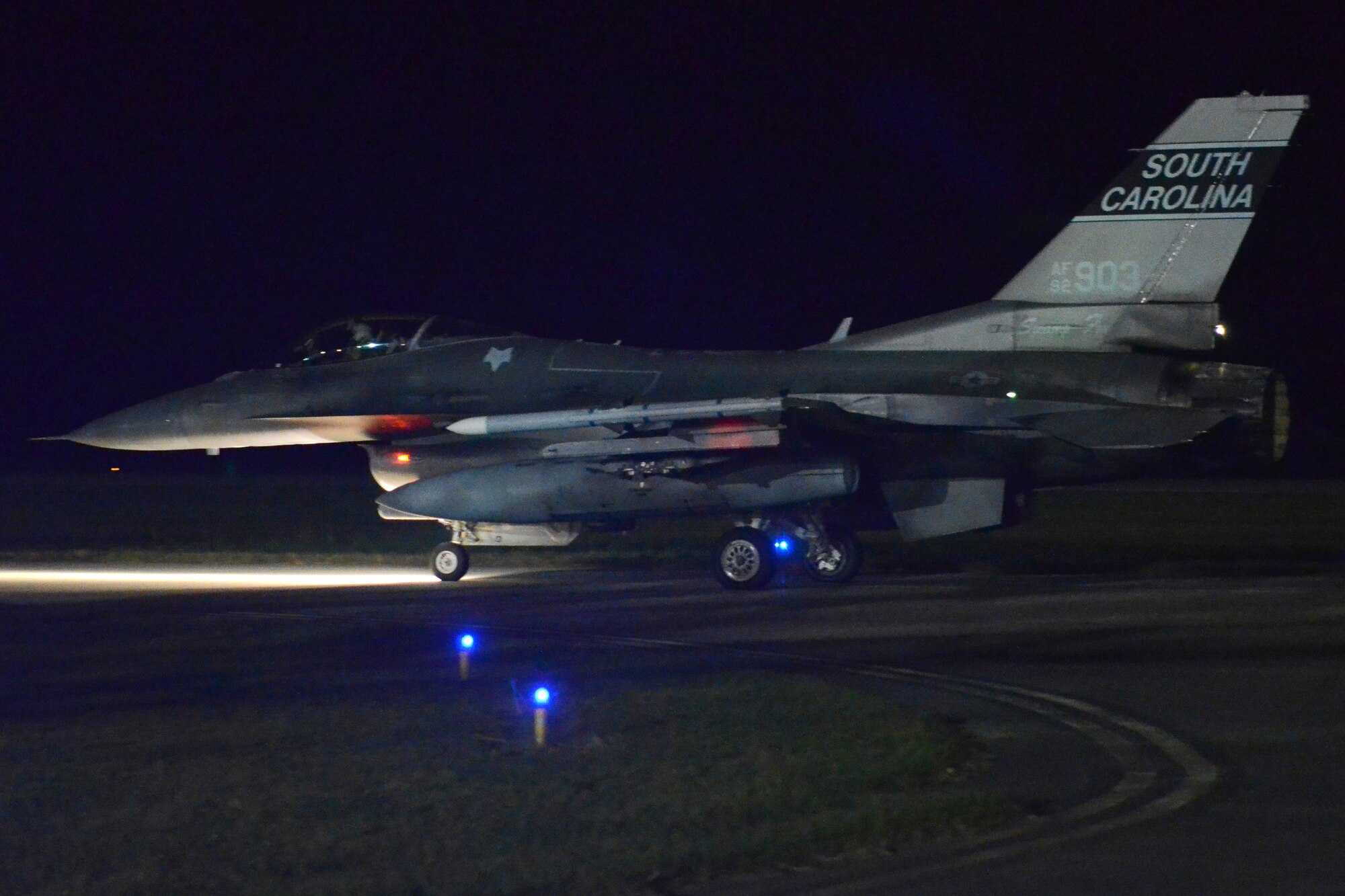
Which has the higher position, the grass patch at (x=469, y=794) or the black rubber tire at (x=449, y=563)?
the black rubber tire at (x=449, y=563)

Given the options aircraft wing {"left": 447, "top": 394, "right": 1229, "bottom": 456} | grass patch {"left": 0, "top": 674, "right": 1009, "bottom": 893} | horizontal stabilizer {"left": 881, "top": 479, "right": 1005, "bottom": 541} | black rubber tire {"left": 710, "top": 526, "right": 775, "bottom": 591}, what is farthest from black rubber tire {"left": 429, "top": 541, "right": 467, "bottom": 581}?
grass patch {"left": 0, "top": 674, "right": 1009, "bottom": 893}

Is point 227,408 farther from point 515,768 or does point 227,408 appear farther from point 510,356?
point 515,768

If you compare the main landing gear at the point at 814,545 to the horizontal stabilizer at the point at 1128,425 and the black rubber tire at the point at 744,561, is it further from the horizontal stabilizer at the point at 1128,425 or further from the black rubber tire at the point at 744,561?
the horizontal stabilizer at the point at 1128,425

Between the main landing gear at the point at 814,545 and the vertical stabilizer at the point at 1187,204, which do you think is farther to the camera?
the main landing gear at the point at 814,545

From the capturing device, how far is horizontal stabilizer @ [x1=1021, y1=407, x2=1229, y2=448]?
17.1 metres

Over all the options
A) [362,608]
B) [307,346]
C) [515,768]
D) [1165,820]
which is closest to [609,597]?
[362,608]

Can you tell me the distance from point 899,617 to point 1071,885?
9032 millimetres

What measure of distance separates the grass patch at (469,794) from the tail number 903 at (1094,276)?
964 cm

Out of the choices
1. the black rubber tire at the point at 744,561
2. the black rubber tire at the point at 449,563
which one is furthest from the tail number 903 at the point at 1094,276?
the black rubber tire at the point at 449,563

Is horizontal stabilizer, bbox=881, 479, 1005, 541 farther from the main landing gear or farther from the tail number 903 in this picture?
the tail number 903

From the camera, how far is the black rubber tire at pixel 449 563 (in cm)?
2005

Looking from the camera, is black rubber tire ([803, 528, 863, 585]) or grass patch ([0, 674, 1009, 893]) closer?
grass patch ([0, 674, 1009, 893])

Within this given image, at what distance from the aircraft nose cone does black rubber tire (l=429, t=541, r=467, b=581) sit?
14.8ft

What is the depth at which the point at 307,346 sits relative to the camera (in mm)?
21891
